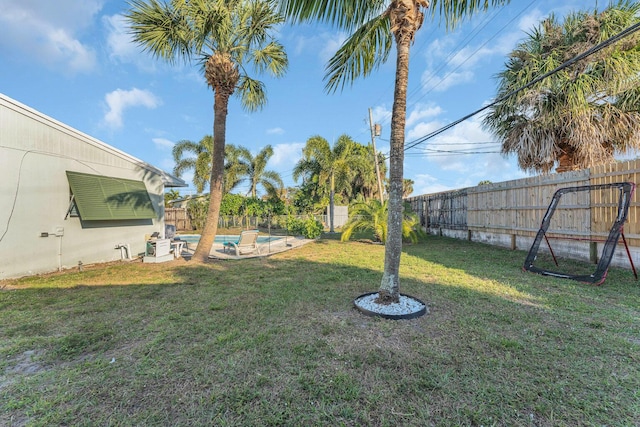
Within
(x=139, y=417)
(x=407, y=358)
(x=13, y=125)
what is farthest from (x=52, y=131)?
(x=407, y=358)

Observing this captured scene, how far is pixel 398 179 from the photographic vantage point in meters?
3.93

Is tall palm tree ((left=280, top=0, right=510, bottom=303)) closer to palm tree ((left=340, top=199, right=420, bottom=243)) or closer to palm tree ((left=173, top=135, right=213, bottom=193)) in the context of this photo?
palm tree ((left=340, top=199, right=420, bottom=243))

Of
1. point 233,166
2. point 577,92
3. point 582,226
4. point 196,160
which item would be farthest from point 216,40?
point 196,160

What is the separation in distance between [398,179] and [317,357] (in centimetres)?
251

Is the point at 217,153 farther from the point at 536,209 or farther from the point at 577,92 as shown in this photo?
the point at 577,92

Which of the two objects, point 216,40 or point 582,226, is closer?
point 582,226

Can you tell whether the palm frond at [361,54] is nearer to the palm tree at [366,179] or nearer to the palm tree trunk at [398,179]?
the palm tree trunk at [398,179]

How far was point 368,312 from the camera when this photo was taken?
12.5 ft

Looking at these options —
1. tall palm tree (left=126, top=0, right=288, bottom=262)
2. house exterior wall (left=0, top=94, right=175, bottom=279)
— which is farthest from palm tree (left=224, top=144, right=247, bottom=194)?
tall palm tree (left=126, top=0, right=288, bottom=262)

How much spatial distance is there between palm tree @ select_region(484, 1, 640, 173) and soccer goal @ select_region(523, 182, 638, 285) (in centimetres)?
221

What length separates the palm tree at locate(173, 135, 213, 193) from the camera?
21.2 metres

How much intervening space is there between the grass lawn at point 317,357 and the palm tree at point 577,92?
16.2ft

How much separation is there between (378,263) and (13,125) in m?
8.87

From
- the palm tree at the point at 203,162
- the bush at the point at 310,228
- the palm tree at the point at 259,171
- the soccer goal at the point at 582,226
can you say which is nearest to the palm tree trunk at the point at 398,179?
the soccer goal at the point at 582,226
